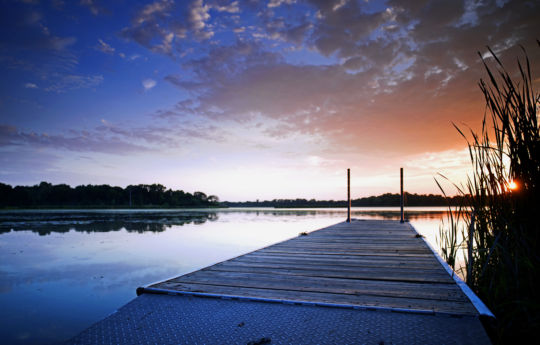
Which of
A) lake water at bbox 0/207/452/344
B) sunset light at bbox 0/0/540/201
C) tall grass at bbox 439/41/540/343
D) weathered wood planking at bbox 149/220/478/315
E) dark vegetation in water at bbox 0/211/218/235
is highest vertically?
sunset light at bbox 0/0/540/201

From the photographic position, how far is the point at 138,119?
51.4 ft

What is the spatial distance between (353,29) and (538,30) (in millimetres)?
6589

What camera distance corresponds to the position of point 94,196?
54969 millimetres

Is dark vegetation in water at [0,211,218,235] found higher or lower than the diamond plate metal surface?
lower

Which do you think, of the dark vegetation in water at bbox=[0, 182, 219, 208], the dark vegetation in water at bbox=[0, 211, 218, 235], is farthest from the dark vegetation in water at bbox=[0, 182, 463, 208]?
the dark vegetation in water at bbox=[0, 211, 218, 235]

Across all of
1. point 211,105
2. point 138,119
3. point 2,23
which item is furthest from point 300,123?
point 2,23

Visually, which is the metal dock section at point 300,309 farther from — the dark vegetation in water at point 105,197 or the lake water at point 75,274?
the dark vegetation in water at point 105,197

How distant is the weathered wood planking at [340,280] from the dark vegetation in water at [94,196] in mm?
53225

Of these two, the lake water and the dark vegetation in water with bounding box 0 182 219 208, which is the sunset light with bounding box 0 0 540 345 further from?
the dark vegetation in water with bounding box 0 182 219 208

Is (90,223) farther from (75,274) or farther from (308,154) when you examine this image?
(308,154)

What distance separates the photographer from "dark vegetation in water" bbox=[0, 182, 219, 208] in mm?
49781

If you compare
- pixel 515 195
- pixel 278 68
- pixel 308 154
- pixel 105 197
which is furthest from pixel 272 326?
pixel 105 197

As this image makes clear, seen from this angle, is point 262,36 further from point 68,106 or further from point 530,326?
point 68,106

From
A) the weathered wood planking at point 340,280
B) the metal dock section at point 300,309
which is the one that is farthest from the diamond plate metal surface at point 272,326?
the weathered wood planking at point 340,280
